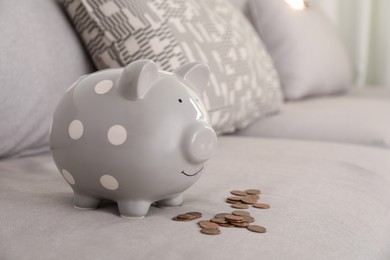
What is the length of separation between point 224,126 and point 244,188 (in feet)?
1.56

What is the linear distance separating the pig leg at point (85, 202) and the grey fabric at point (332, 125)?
0.77 metres

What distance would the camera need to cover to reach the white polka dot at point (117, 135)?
69cm

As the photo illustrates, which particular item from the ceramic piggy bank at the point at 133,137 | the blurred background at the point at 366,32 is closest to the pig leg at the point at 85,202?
the ceramic piggy bank at the point at 133,137

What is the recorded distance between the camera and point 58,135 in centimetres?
75

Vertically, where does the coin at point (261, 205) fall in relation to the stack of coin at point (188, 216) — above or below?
below

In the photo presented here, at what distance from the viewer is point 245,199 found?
82cm

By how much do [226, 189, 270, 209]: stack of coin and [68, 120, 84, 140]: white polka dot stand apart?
0.73 ft

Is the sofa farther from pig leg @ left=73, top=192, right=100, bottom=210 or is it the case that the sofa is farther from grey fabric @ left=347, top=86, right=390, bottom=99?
grey fabric @ left=347, top=86, right=390, bottom=99

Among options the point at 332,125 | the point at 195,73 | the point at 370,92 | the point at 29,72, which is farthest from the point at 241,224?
the point at 370,92

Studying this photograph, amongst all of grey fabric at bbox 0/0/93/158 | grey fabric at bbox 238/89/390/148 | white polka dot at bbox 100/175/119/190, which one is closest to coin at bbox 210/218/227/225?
white polka dot at bbox 100/175/119/190

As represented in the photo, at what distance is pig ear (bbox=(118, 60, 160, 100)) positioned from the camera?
69cm

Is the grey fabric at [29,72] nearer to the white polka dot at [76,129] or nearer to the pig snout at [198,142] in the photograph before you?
the white polka dot at [76,129]

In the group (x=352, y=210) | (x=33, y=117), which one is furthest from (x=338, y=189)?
(x=33, y=117)

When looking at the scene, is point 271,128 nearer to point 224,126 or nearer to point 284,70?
point 224,126
